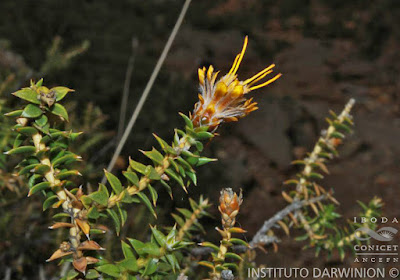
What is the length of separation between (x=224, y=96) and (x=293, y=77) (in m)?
3.56

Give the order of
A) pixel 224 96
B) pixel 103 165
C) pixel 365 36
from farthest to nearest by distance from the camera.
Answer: pixel 365 36 < pixel 103 165 < pixel 224 96

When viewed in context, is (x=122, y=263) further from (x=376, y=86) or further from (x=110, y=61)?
(x=376, y=86)

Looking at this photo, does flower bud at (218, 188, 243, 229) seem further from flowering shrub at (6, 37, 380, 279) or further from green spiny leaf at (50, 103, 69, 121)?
green spiny leaf at (50, 103, 69, 121)

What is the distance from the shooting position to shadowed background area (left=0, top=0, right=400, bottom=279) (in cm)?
303

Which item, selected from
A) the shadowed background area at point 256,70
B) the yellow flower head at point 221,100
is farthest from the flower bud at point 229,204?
the shadowed background area at point 256,70

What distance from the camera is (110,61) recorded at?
356 centimetres

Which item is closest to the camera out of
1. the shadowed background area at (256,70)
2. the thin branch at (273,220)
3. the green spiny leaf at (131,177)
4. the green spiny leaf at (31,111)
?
the green spiny leaf at (31,111)

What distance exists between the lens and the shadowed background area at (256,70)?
3.03 meters

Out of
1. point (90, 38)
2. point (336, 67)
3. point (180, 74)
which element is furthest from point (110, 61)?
point (336, 67)

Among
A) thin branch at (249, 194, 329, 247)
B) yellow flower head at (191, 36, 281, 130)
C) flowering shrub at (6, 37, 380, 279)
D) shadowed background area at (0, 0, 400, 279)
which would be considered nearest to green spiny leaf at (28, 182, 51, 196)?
flowering shrub at (6, 37, 380, 279)

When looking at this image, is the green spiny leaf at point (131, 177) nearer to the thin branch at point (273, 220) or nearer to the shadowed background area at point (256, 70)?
the thin branch at point (273, 220)

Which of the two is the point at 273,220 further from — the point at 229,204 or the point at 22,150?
the point at 22,150

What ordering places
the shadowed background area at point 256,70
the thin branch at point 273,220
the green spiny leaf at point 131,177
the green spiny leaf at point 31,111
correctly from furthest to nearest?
the shadowed background area at point 256,70 → the thin branch at point 273,220 → the green spiny leaf at point 131,177 → the green spiny leaf at point 31,111

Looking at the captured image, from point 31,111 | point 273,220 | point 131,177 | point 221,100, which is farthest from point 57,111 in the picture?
point 273,220
